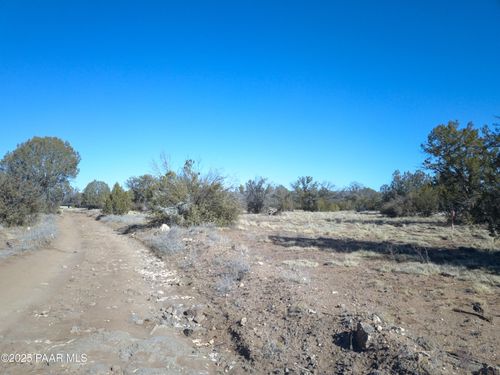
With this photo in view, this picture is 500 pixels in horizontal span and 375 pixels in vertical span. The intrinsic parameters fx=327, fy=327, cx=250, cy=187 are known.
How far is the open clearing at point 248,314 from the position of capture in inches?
175

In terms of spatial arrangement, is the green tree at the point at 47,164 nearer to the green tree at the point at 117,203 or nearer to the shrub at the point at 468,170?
the green tree at the point at 117,203

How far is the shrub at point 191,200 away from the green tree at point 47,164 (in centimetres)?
1852

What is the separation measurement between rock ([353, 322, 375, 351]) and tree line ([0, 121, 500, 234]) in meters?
11.6

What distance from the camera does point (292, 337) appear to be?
5.19m

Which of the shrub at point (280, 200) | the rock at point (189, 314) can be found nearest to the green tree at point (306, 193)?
the shrub at point (280, 200)

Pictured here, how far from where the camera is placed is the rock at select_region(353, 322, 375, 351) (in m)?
4.53

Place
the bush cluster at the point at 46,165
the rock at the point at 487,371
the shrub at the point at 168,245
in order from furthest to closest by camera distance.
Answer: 1. the bush cluster at the point at 46,165
2. the shrub at the point at 168,245
3. the rock at the point at 487,371

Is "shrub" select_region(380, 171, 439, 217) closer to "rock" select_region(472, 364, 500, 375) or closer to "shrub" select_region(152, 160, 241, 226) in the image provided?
"shrub" select_region(152, 160, 241, 226)

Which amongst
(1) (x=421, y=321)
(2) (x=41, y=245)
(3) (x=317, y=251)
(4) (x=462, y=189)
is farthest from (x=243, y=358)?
(4) (x=462, y=189)

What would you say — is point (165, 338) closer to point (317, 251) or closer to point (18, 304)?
point (18, 304)

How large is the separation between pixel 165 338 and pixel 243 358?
137cm

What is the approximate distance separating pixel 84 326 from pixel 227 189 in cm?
1612

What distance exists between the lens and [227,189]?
2148 cm

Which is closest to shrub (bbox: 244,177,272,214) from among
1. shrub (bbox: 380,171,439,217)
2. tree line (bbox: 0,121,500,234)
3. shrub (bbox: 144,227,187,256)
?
tree line (bbox: 0,121,500,234)
